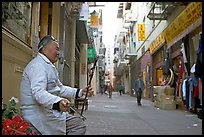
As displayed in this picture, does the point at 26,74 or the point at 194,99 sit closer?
the point at 26,74

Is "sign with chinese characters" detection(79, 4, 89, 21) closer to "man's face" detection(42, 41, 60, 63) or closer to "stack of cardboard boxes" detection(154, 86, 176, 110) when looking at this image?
"stack of cardboard boxes" detection(154, 86, 176, 110)

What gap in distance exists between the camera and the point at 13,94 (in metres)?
4.95

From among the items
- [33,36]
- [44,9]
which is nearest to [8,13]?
[33,36]

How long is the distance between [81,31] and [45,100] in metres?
13.9

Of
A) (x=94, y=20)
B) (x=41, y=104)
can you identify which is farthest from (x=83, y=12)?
(x=41, y=104)

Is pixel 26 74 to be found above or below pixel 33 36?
below

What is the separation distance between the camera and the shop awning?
1473 centimetres

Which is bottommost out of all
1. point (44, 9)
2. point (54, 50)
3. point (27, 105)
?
point (27, 105)

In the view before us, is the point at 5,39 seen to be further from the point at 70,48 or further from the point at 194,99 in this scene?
the point at 70,48

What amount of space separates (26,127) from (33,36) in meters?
4.13

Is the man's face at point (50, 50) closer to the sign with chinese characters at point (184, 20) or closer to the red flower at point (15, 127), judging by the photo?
the red flower at point (15, 127)

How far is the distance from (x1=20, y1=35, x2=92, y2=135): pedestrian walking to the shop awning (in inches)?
459

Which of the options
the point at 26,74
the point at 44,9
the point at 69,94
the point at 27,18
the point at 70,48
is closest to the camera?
the point at 26,74

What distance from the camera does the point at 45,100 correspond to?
8.34 feet
